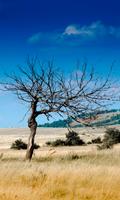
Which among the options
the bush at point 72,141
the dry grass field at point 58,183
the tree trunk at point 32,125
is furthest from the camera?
the bush at point 72,141

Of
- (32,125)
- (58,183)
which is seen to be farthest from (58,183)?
(32,125)

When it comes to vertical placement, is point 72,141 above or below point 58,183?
above

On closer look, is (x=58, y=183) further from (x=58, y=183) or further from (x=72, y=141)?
(x=72, y=141)

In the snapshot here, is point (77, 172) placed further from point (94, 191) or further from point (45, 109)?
point (45, 109)

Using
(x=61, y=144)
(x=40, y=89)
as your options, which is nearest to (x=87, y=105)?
(x=40, y=89)

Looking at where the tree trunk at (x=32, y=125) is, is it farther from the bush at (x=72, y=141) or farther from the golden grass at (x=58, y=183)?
the bush at (x=72, y=141)

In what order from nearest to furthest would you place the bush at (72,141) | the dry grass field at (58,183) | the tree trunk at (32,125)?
the dry grass field at (58,183)
the tree trunk at (32,125)
the bush at (72,141)

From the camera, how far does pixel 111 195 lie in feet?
42.4

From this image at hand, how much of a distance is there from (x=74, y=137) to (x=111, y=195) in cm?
4206

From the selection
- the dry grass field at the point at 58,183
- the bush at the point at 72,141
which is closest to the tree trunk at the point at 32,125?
the dry grass field at the point at 58,183

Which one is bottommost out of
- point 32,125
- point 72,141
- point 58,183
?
point 58,183

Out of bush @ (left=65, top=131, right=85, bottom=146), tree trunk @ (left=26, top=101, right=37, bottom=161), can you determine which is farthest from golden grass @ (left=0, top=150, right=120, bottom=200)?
bush @ (left=65, top=131, right=85, bottom=146)

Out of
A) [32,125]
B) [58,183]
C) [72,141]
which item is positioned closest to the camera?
Result: [58,183]

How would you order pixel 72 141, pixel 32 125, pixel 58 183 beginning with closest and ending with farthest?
pixel 58 183 → pixel 32 125 → pixel 72 141
